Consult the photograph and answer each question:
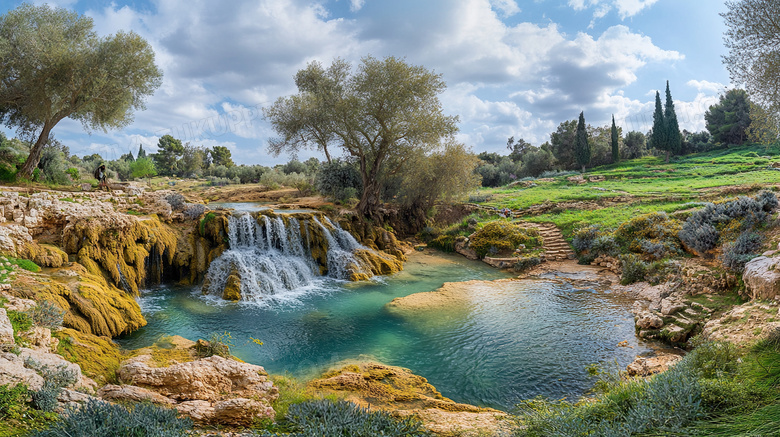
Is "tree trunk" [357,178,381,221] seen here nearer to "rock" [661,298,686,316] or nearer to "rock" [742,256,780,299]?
"rock" [661,298,686,316]

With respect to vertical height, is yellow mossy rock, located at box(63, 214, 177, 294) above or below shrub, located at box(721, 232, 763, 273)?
above

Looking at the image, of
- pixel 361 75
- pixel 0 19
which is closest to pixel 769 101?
pixel 361 75

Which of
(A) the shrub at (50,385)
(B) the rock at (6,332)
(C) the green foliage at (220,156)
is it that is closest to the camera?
(A) the shrub at (50,385)

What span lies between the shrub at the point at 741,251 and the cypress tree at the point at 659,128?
37782 mm

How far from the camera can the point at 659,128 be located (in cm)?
4209

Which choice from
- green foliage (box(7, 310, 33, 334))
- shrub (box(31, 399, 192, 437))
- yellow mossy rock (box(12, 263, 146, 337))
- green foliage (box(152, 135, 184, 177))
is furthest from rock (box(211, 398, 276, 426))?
green foliage (box(152, 135, 184, 177))

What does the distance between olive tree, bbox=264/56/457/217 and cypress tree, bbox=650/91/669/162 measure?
113 feet

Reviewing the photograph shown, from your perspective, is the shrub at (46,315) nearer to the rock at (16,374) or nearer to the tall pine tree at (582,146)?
the rock at (16,374)

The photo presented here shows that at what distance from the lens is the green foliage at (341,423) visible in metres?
3.52

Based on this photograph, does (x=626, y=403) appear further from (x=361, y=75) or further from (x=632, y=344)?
(x=361, y=75)

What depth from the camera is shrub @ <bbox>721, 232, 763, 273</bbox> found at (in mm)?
9375

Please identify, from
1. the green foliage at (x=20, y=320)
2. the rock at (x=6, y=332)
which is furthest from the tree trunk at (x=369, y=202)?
the rock at (x=6, y=332)

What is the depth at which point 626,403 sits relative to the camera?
403 cm

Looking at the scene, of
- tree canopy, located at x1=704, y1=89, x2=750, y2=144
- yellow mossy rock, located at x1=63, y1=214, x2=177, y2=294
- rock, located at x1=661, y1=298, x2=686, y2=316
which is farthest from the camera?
tree canopy, located at x1=704, y1=89, x2=750, y2=144
